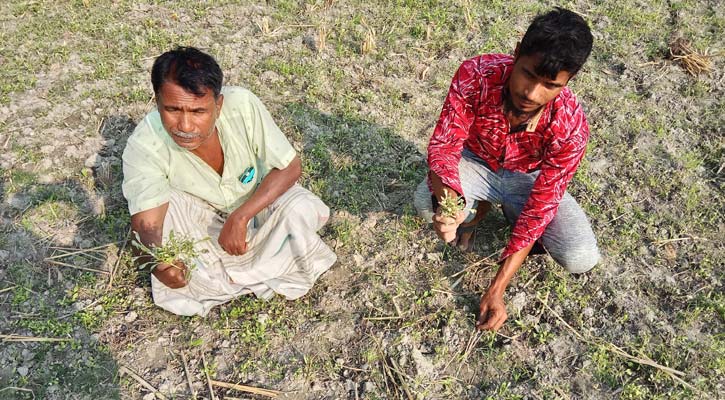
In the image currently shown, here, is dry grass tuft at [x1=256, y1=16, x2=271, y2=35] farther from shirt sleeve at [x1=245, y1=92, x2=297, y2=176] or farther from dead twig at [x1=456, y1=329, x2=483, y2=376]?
dead twig at [x1=456, y1=329, x2=483, y2=376]

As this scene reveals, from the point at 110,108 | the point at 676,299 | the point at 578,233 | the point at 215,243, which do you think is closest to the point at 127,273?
the point at 215,243

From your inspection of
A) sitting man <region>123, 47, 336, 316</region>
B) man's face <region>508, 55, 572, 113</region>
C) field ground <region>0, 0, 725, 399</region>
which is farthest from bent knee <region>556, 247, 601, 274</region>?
sitting man <region>123, 47, 336, 316</region>

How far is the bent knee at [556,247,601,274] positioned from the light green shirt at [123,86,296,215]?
155 centimetres

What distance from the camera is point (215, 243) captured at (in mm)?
2916

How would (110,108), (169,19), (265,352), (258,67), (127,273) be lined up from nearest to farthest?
(265,352), (127,273), (110,108), (258,67), (169,19)

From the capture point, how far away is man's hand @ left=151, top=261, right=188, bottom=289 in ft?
8.54

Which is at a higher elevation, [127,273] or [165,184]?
[165,184]

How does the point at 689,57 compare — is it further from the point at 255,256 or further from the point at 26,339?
the point at 26,339

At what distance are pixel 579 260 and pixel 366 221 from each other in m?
1.26

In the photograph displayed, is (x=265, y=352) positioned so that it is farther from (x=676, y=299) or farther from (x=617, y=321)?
(x=676, y=299)

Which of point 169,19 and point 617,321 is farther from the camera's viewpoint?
point 169,19

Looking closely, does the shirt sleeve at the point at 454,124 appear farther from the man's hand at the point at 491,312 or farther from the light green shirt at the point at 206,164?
the light green shirt at the point at 206,164

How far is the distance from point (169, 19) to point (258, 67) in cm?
110

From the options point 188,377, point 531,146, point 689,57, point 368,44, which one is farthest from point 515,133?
point 689,57
